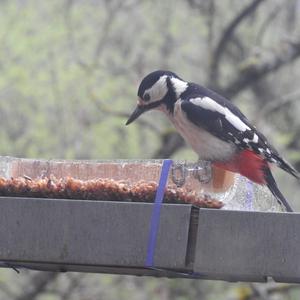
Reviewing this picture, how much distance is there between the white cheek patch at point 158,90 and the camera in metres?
4.56

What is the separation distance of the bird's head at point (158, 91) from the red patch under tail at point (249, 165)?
50cm

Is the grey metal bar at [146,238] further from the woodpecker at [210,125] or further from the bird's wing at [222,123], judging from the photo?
the bird's wing at [222,123]

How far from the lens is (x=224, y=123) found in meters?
4.46

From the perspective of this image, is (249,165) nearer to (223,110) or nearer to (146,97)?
(223,110)

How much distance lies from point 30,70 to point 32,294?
456cm

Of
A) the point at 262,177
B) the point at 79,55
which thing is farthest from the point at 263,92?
the point at 262,177

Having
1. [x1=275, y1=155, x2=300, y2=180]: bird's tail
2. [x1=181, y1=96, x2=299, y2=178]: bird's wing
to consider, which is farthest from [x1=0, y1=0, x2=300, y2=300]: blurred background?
[x1=275, y1=155, x2=300, y2=180]: bird's tail

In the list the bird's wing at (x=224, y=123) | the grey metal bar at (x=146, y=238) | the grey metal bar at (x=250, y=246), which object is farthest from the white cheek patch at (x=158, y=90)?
the grey metal bar at (x=250, y=246)

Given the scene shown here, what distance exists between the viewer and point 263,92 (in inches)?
447

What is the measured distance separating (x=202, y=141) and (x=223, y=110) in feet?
0.64

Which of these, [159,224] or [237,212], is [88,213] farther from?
[237,212]

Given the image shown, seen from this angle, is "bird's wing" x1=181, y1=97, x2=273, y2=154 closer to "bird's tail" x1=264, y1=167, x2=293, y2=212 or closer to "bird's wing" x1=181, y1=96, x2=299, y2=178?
"bird's wing" x1=181, y1=96, x2=299, y2=178

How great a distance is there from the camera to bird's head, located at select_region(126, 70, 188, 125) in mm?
4535

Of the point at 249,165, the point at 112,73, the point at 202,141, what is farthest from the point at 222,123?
the point at 112,73
